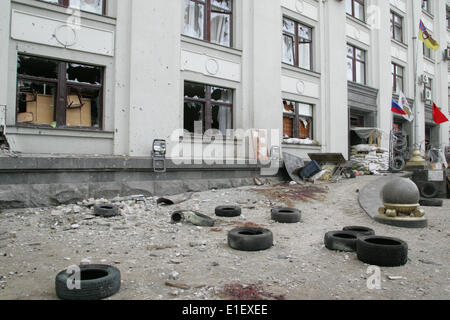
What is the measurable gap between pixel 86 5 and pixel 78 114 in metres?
3.00

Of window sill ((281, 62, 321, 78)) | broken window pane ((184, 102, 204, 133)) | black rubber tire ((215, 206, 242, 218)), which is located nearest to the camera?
black rubber tire ((215, 206, 242, 218))

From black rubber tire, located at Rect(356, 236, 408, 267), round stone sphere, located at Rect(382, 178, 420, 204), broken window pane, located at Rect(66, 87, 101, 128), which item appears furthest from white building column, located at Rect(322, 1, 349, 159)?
black rubber tire, located at Rect(356, 236, 408, 267)

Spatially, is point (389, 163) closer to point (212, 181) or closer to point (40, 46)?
point (212, 181)

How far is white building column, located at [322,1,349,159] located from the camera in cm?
1345

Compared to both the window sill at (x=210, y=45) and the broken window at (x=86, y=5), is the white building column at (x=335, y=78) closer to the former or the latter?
the window sill at (x=210, y=45)

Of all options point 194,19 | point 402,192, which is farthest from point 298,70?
point 402,192

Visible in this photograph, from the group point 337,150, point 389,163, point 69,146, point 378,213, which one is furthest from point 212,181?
point 389,163

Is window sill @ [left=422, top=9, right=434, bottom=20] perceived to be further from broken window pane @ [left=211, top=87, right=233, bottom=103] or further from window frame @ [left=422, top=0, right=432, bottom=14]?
broken window pane @ [left=211, top=87, right=233, bottom=103]

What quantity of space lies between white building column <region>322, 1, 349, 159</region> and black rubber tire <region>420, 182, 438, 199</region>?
4.18 meters

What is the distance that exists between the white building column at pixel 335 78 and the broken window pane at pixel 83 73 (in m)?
9.70

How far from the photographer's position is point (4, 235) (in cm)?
464

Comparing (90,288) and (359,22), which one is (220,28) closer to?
(359,22)

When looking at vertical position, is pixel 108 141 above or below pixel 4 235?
above

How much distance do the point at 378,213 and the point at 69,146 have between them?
751cm
